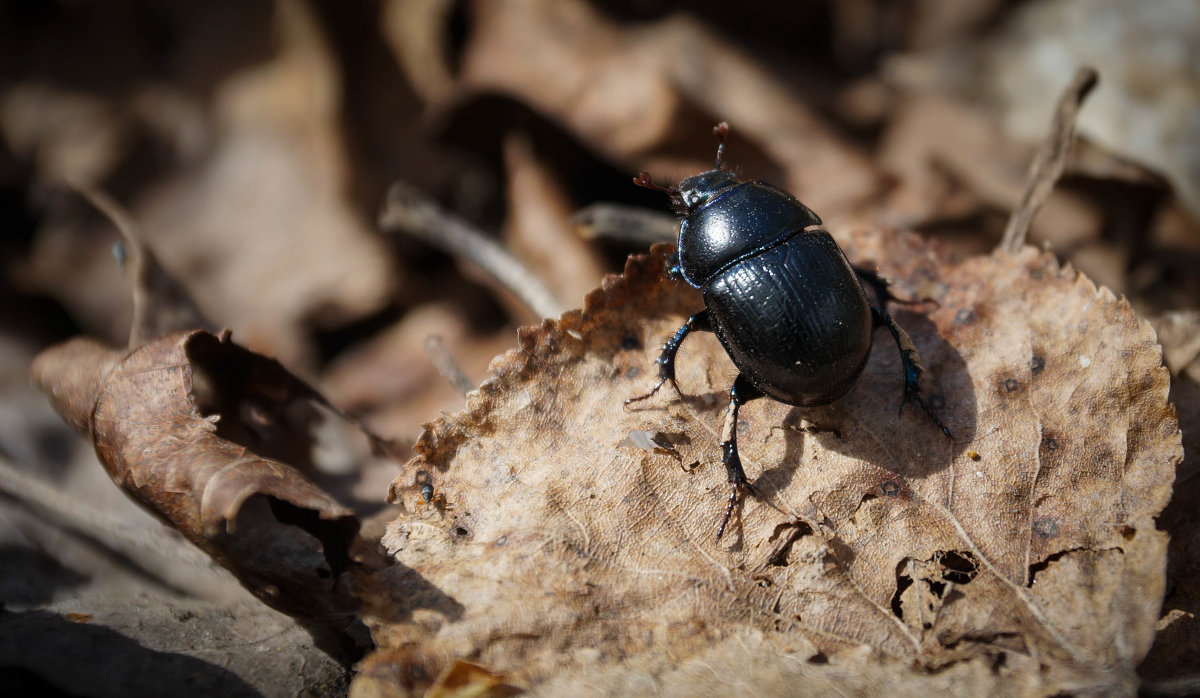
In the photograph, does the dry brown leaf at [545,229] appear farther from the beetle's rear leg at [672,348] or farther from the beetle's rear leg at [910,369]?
the beetle's rear leg at [910,369]

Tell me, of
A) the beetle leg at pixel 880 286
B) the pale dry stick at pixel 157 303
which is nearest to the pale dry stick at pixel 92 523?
the pale dry stick at pixel 157 303

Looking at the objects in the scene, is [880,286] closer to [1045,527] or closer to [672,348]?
[672,348]

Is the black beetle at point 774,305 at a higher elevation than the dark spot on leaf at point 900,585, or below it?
higher

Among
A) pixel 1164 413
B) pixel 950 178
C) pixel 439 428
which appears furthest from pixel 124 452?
pixel 950 178

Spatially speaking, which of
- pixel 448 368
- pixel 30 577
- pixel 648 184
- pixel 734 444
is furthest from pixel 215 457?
pixel 648 184

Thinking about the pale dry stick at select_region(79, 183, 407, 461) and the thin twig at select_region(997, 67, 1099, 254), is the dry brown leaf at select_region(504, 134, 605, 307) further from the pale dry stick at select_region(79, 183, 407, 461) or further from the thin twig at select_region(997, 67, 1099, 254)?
the thin twig at select_region(997, 67, 1099, 254)
